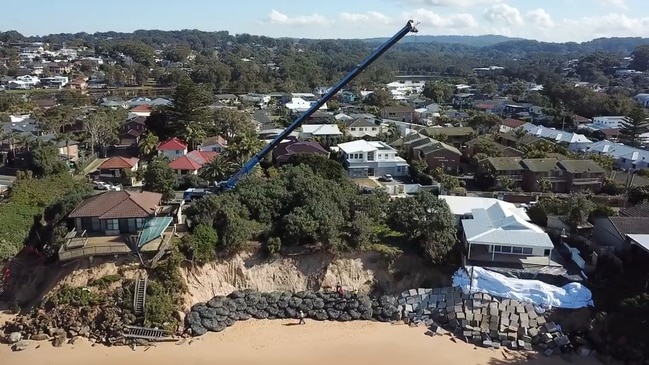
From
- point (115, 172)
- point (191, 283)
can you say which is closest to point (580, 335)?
point (191, 283)

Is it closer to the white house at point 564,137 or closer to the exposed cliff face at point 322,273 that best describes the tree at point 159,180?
the exposed cliff face at point 322,273

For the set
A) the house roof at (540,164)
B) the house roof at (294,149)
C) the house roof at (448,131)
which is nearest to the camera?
the house roof at (540,164)

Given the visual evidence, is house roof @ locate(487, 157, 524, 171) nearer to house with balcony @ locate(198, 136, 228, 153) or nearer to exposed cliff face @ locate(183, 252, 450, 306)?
exposed cliff face @ locate(183, 252, 450, 306)

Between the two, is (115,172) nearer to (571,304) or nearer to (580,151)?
(571,304)

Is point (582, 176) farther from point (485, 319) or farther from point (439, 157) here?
point (485, 319)


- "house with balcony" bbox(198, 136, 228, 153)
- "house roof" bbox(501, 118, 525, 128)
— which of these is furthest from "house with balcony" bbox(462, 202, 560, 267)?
"house roof" bbox(501, 118, 525, 128)

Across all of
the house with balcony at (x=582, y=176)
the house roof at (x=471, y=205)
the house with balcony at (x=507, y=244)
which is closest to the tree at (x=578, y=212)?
the house roof at (x=471, y=205)
